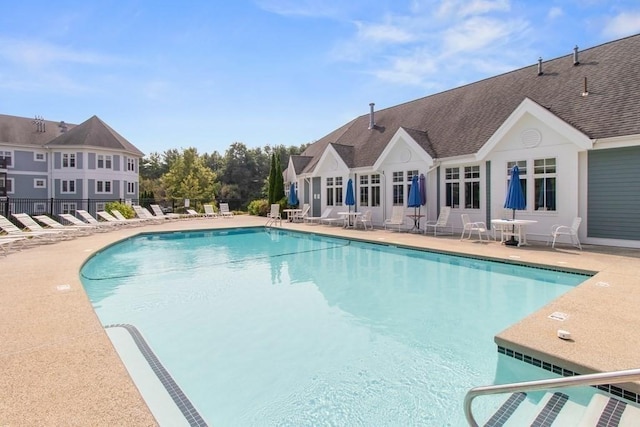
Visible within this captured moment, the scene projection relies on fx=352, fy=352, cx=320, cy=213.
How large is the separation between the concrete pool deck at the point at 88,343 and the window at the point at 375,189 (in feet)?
36.4

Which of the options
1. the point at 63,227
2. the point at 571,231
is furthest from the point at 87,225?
the point at 571,231

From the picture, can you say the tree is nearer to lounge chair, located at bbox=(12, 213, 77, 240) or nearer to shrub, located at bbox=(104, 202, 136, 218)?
shrub, located at bbox=(104, 202, 136, 218)

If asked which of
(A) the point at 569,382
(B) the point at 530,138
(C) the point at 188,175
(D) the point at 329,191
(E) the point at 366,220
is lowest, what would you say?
(A) the point at 569,382

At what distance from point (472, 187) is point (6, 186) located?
38948 mm

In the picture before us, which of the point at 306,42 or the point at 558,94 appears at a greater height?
the point at 306,42

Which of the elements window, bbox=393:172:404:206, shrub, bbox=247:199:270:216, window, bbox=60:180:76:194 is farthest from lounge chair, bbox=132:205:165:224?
window, bbox=60:180:76:194

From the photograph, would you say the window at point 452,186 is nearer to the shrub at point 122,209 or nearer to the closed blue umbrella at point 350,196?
the closed blue umbrella at point 350,196

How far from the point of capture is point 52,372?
326 cm

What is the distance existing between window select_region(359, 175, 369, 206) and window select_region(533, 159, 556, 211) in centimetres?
825

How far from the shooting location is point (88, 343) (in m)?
3.86

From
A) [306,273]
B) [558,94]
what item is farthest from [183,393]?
[558,94]

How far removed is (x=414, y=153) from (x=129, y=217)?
17.3 metres

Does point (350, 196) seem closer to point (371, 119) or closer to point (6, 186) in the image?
point (371, 119)

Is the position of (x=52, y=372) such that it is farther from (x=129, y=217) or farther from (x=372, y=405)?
(x=129, y=217)
